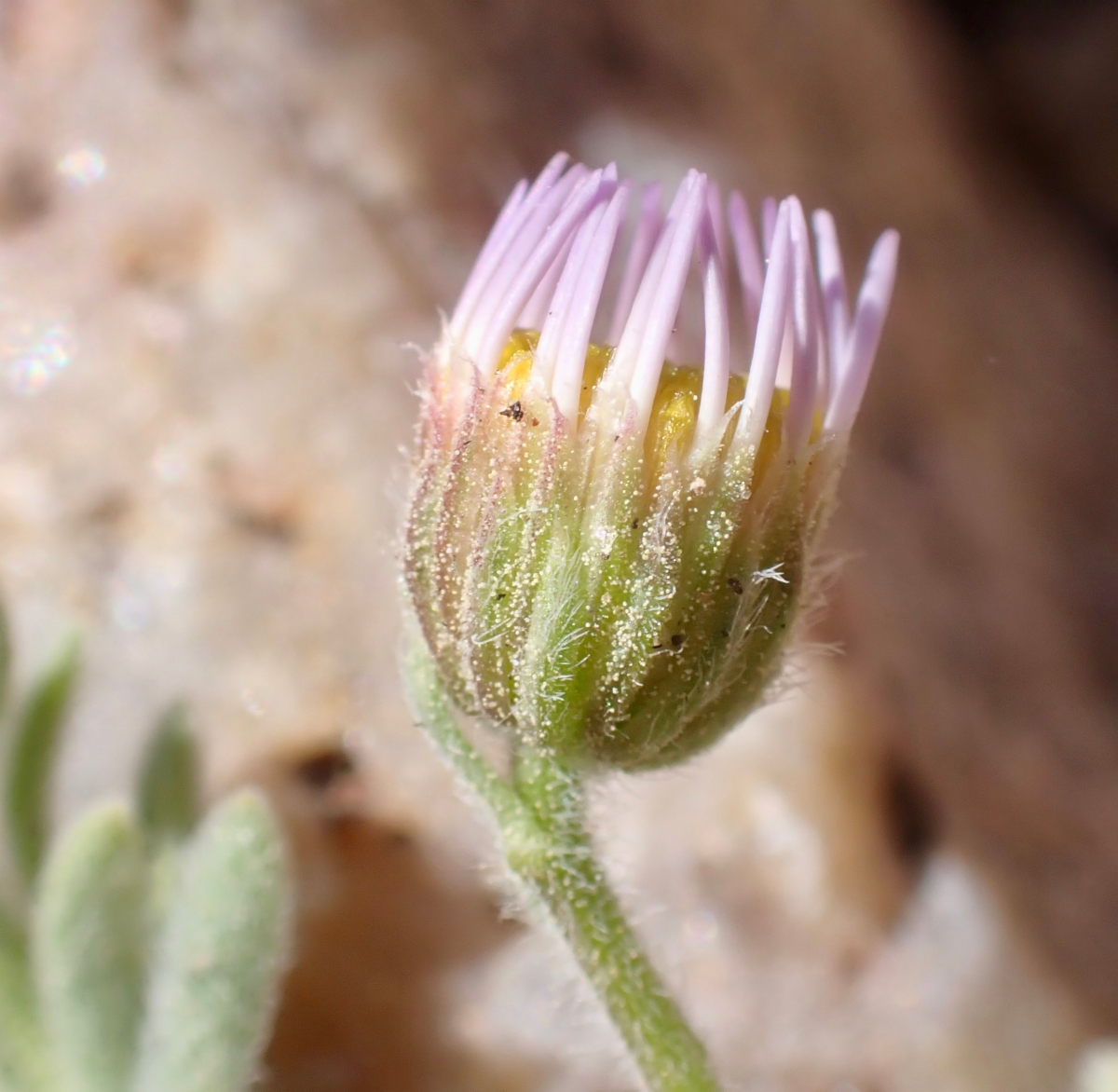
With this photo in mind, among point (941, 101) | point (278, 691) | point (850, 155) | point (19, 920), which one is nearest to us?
point (19, 920)

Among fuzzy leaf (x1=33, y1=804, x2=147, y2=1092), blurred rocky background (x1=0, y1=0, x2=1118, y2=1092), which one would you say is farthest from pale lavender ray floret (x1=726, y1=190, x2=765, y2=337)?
fuzzy leaf (x1=33, y1=804, x2=147, y2=1092)

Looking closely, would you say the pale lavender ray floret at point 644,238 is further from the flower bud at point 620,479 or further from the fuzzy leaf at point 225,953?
the fuzzy leaf at point 225,953

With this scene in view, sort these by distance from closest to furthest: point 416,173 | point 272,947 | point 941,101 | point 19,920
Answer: point 272,947
point 19,920
point 416,173
point 941,101

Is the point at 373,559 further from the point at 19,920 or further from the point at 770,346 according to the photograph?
the point at 770,346

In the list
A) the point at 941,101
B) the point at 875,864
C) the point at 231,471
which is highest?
the point at 941,101

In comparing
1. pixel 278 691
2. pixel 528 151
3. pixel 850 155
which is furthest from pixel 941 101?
pixel 278 691

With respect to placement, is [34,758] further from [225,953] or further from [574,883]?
[574,883]

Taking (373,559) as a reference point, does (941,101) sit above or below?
above

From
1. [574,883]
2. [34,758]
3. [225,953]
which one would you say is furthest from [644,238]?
[34,758]
